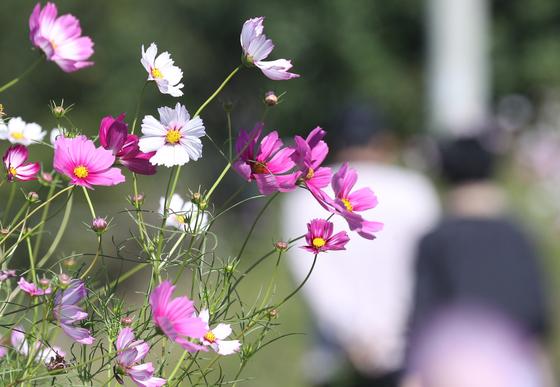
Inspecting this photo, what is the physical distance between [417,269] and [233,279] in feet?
7.78

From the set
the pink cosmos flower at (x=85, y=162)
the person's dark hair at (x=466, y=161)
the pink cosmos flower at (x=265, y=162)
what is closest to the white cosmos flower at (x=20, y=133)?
the pink cosmos flower at (x=85, y=162)

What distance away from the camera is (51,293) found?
2.96 feet

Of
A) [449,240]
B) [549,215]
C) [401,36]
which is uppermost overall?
[449,240]

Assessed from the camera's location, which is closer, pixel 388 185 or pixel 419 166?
pixel 388 185

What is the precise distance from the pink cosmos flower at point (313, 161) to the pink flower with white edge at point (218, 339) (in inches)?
5.8

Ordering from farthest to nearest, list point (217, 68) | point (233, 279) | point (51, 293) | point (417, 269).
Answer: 1. point (217, 68)
2. point (417, 269)
3. point (233, 279)
4. point (51, 293)

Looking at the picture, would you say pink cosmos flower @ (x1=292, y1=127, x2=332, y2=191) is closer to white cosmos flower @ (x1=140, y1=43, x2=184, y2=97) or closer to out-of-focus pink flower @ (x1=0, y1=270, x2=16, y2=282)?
white cosmos flower @ (x1=140, y1=43, x2=184, y2=97)

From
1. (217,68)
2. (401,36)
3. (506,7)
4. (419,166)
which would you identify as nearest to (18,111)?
(419,166)

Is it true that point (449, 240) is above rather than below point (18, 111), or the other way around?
above

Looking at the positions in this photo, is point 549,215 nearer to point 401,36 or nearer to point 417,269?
point 417,269

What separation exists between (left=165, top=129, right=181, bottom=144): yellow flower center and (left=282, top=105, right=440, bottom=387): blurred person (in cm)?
272

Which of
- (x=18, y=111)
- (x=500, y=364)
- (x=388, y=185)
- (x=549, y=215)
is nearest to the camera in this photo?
(x=500, y=364)

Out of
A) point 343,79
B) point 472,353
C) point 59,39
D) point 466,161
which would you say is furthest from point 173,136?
point 343,79

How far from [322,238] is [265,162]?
0.09m
